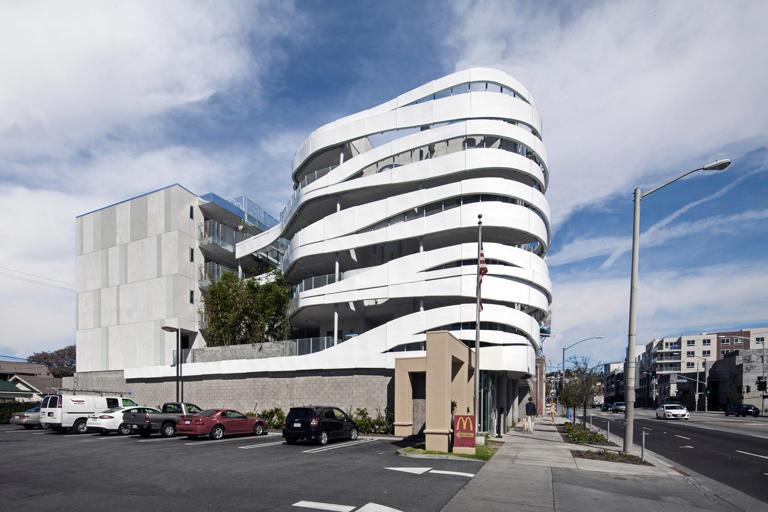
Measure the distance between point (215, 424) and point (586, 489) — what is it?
17.3m

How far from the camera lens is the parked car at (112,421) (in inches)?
1060

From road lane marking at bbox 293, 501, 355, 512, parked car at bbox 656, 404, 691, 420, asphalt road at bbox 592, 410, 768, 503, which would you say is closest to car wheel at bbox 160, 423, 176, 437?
road lane marking at bbox 293, 501, 355, 512

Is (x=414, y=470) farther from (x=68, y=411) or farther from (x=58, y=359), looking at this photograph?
(x=58, y=359)

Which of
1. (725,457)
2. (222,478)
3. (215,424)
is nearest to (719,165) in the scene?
(725,457)

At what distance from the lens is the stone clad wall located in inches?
1158

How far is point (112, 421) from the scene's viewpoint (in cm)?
2734

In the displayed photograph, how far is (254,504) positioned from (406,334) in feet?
63.9

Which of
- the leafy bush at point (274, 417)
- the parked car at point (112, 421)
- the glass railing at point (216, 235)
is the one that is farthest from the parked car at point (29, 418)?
the glass railing at point (216, 235)

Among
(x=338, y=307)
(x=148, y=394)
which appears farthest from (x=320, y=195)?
(x=148, y=394)

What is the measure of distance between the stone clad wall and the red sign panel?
1023 cm

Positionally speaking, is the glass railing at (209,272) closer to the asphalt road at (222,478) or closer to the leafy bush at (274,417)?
the leafy bush at (274,417)

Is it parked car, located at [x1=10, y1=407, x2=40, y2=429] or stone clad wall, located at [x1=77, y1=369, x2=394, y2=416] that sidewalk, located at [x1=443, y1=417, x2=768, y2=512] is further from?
parked car, located at [x1=10, y1=407, x2=40, y2=429]

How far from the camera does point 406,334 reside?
2980 cm

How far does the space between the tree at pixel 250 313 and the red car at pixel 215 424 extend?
12582 millimetres
